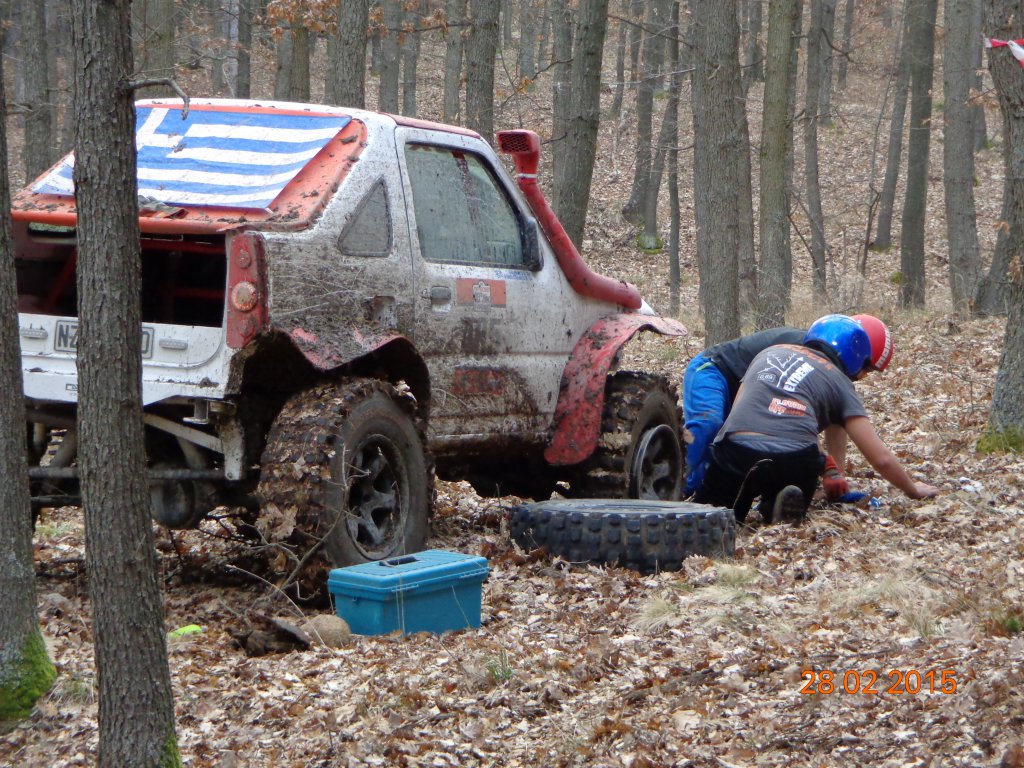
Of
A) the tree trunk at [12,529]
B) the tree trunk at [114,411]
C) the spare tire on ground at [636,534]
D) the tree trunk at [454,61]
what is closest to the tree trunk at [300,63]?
the tree trunk at [454,61]

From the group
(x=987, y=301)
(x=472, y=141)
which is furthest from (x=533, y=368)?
(x=987, y=301)

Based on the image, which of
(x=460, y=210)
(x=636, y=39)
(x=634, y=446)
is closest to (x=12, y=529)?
(x=460, y=210)

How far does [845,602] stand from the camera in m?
5.14

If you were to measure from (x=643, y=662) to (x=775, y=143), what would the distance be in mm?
11392

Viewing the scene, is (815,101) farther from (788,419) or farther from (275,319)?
(275,319)

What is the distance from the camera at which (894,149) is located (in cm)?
2727

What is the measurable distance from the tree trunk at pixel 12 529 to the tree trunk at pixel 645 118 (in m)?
21.0

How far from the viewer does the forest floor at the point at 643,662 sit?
3801 mm

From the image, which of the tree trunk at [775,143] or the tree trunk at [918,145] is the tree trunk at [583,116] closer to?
the tree trunk at [775,143]

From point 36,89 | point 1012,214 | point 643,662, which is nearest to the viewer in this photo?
point 643,662

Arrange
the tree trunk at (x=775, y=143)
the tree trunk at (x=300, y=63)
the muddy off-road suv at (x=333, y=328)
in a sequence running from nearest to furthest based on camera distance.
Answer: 1. the muddy off-road suv at (x=333, y=328)
2. the tree trunk at (x=775, y=143)
3. the tree trunk at (x=300, y=63)

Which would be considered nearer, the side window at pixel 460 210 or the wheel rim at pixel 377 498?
the wheel rim at pixel 377 498

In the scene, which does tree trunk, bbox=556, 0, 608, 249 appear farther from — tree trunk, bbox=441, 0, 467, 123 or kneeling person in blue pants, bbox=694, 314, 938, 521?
tree trunk, bbox=441, 0, 467, 123

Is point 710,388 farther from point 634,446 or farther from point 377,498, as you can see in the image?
point 377,498
